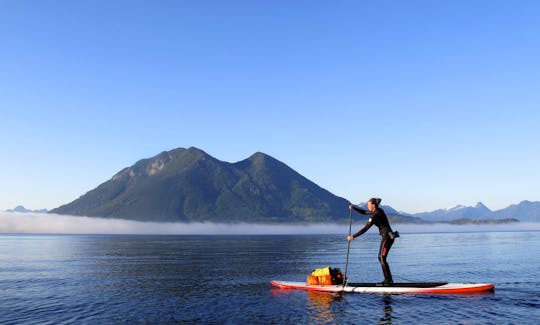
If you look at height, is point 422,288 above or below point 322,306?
above

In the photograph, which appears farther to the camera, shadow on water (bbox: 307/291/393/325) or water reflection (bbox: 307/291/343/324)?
water reflection (bbox: 307/291/343/324)

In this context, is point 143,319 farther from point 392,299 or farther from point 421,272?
point 421,272

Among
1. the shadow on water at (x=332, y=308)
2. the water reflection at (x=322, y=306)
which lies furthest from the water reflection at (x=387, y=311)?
the water reflection at (x=322, y=306)

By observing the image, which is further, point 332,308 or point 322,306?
point 322,306

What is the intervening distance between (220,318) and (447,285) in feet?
49.0

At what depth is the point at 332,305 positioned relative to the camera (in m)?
23.6

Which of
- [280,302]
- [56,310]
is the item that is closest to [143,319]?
[56,310]

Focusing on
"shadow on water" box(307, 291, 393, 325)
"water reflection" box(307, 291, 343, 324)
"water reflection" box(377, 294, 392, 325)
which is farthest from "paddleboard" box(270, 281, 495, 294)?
"water reflection" box(307, 291, 343, 324)

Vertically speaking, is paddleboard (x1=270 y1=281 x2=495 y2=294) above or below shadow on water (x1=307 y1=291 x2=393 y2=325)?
above

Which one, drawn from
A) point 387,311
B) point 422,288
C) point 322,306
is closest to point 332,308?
point 322,306

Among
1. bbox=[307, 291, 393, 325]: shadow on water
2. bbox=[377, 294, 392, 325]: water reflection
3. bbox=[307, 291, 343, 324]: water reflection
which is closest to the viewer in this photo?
bbox=[377, 294, 392, 325]: water reflection

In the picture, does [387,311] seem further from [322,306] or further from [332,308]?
[322,306]

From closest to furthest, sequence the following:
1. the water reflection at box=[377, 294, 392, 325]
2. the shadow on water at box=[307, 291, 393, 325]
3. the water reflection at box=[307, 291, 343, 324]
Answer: the water reflection at box=[377, 294, 392, 325]
the shadow on water at box=[307, 291, 393, 325]
the water reflection at box=[307, 291, 343, 324]

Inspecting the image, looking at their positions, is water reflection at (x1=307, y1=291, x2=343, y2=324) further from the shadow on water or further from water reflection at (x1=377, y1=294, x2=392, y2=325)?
water reflection at (x1=377, y1=294, x2=392, y2=325)
